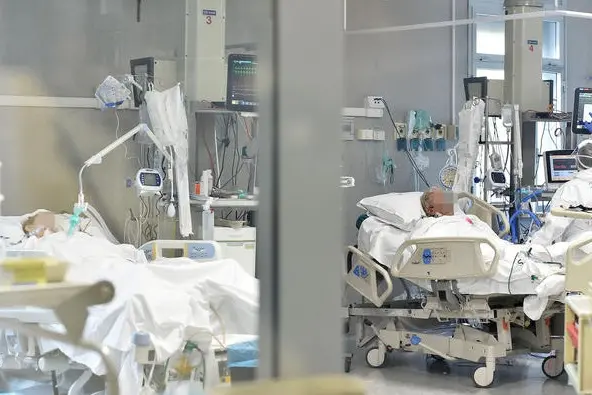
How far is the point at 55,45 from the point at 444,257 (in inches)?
123

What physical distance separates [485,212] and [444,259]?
1.27m

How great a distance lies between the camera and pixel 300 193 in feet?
3.66

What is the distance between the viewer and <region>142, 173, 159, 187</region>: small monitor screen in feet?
18.2

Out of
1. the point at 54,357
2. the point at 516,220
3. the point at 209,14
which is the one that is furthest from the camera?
the point at 516,220

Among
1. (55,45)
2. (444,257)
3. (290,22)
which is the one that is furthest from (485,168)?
(290,22)

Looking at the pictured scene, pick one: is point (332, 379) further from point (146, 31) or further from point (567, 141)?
point (567, 141)

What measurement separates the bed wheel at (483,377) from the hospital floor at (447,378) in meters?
0.04

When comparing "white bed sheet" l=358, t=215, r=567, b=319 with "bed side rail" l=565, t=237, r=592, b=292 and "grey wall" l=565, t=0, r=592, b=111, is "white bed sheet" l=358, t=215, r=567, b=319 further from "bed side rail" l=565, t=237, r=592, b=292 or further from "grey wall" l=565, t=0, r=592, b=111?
"grey wall" l=565, t=0, r=592, b=111

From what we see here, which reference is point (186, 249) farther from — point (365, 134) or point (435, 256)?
point (365, 134)

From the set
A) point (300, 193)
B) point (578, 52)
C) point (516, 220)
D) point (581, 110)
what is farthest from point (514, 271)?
point (300, 193)

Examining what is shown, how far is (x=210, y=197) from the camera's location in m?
5.90

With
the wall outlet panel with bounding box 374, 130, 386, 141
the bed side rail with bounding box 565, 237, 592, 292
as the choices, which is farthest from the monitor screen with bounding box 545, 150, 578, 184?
the bed side rail with bounding box 565, 237, 592, 292

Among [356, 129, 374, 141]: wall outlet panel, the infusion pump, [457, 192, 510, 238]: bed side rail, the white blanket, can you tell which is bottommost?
the white blanket

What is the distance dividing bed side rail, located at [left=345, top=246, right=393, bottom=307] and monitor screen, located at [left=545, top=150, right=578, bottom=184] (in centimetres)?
199
